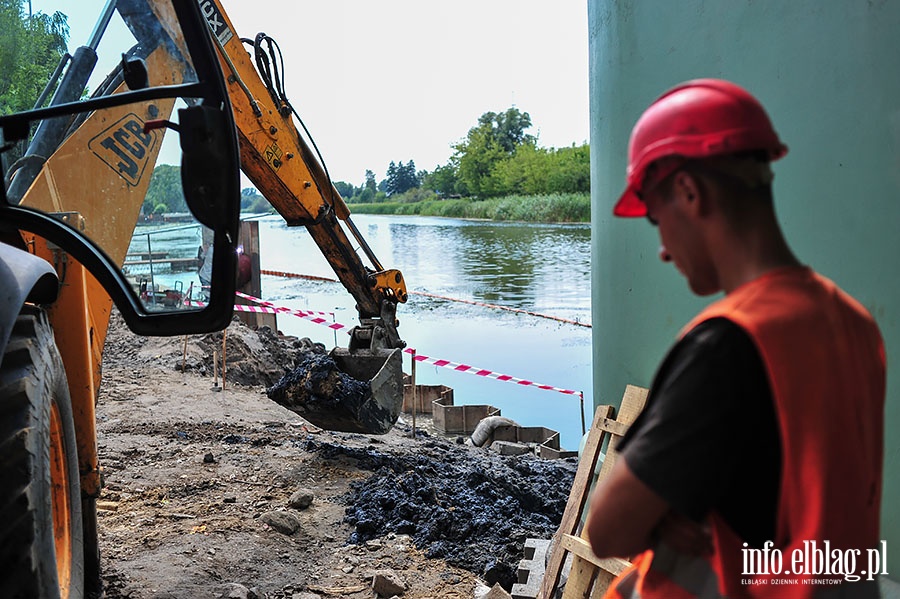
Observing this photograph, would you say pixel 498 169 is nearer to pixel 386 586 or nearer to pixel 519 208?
pixel 519 208

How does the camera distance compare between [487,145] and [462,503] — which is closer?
[462,503]

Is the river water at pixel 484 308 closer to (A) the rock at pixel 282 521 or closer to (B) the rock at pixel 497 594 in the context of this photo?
(A) the rock at pixel 282 521

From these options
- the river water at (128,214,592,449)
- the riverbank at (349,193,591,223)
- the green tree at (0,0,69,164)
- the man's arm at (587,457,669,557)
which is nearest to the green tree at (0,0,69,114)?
the green tree at (0,0,69,164)

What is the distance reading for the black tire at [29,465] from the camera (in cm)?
251

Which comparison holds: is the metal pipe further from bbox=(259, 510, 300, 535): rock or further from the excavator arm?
bbox=(259, 510, 300, 535): rock

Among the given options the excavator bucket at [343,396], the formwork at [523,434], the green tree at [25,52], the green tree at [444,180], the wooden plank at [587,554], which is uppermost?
the green tree at [444,180]

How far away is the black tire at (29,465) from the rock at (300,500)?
9.39ft

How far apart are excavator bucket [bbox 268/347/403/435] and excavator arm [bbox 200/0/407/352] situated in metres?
0.51

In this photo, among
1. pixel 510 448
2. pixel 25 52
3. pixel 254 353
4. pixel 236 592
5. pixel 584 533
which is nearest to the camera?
pixel 25 52

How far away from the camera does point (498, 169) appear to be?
6712 centimetres

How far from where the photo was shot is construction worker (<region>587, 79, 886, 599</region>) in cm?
130

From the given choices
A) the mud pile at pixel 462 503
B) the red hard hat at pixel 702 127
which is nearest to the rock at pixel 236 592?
the mud pile at pixel 462 503

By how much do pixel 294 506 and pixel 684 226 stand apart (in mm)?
5128

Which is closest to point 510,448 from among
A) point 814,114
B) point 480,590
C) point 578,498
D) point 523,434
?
point 523,434
